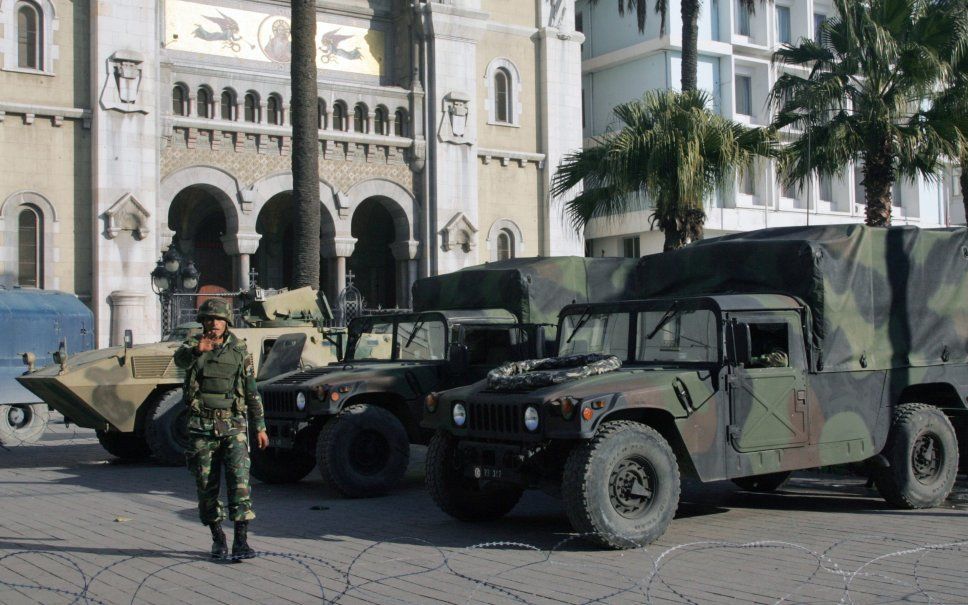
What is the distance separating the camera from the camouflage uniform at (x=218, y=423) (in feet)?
24.8

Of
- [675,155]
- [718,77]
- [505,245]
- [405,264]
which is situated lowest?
[405,264]

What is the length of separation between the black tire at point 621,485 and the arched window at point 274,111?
21748 mm

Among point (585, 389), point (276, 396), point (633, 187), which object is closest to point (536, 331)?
point (276, 396)

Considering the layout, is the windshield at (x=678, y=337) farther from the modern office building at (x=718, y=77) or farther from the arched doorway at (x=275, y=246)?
the modern office building at (x=718, y=77)

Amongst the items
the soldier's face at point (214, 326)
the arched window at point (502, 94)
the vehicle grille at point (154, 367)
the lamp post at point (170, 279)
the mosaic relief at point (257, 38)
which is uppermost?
the mosaic relief at point (257, 38)

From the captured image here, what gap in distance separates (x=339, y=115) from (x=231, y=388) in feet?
73.5

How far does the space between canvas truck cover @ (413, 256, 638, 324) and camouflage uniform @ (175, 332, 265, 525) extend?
542 cm

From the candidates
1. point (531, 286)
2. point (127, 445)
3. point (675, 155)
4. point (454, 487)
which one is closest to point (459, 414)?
point (454, 487)

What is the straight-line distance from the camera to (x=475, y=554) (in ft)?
25.2

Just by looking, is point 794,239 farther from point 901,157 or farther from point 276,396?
point 901,157

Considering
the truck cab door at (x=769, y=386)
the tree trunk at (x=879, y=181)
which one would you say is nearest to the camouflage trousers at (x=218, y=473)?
the truck cab door at (x=769, y=386)

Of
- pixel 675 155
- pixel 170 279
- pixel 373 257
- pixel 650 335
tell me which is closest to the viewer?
pixel 650 335

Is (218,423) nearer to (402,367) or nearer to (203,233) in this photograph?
(402,367)

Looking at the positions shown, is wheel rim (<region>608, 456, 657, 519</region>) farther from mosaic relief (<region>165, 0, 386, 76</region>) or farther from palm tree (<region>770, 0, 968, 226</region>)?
mosaic relief (<region>165, 0, 386, 76</region>)
